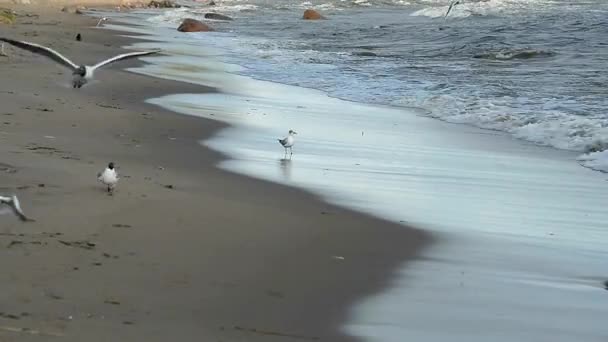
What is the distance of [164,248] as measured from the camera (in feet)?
18.5

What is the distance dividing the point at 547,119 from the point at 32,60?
8.12 m

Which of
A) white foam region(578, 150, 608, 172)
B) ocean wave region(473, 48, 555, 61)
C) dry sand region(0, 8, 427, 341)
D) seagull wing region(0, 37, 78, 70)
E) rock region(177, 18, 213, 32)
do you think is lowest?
rock region(177, 18, 213, 32)

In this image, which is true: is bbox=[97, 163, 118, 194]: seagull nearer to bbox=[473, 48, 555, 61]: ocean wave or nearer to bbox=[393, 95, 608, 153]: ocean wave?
bbox=[393, 95, 608, 153]: ocean wave

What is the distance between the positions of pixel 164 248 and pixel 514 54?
1729 centimetres

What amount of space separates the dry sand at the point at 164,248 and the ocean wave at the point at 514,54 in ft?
42.1

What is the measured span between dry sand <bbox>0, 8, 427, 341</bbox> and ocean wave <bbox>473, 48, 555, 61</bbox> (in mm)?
12819

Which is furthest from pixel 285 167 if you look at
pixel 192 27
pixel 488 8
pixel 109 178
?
pixel 488 8

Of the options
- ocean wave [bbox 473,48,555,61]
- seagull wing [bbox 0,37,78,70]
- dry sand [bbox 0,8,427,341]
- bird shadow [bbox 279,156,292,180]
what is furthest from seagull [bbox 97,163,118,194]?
ocean wave [bbox 473,48,555,61]

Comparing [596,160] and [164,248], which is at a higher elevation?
[164,248]

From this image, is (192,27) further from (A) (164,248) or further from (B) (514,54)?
(A) (164,248)

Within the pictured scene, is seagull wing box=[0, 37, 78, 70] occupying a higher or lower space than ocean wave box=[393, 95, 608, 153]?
higher

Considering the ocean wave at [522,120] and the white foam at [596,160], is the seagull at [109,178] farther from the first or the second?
the ocean wave at [522,120]

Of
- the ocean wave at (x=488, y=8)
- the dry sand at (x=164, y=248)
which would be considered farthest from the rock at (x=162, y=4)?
the dry sand at (x=164, y=248)

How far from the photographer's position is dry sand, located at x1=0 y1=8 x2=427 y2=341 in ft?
14.5
